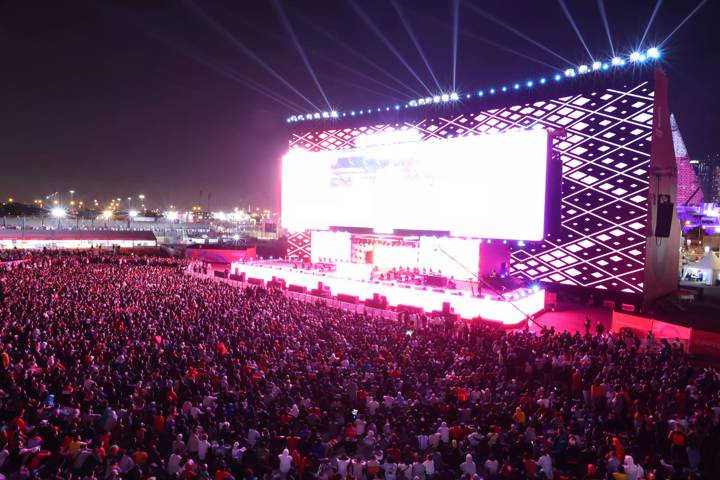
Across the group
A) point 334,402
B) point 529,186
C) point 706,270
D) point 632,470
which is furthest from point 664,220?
point 334,402

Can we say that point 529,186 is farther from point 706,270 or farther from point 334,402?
point 706,270

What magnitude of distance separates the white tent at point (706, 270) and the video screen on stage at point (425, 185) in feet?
48.5

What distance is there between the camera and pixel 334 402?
24.4 feet

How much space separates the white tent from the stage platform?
14255mm

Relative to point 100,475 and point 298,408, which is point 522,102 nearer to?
point 298,408

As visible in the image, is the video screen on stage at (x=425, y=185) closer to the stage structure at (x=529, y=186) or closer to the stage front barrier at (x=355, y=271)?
the stage structure at (x=529, y=186)

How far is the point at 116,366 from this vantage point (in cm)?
905

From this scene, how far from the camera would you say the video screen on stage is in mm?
19219

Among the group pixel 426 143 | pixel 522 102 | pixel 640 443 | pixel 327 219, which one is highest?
pixel 522 102

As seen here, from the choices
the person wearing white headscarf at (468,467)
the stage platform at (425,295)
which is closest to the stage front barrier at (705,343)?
the stage platform at (425,295)

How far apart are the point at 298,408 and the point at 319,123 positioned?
87.0 ft

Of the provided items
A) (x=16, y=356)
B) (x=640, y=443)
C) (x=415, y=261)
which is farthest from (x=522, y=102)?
(x=16, y=356)

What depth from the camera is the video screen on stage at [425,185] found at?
19.2m

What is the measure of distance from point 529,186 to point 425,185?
5278 millimetres
